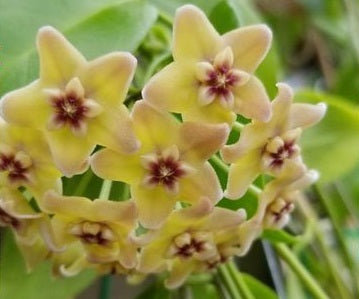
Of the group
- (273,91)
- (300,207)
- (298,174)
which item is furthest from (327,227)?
(298,174)

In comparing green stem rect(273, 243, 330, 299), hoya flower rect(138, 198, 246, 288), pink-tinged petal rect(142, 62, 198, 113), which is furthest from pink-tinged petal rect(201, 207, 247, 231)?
→ green stem rect(273, 243, 330, 299)

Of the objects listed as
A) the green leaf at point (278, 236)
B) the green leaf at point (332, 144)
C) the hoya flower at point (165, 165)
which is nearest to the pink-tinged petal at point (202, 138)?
the hoya flower at point (165, 165)

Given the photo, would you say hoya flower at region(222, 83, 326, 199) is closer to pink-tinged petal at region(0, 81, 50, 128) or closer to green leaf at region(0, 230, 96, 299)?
pink-tinged petal at region(0, 81, 50, 128)

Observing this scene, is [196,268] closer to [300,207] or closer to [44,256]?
[44,256]

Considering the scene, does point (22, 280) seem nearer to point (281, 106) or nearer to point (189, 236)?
point (189, 236)

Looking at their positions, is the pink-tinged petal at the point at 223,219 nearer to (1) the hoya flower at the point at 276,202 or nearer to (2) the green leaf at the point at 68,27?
(1) the hoya flower at the point at 276,202

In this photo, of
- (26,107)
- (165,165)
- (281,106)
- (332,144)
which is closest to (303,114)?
(281,106)

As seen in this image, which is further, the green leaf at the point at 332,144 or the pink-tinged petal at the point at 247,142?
the green leaf at the point at 332,144
